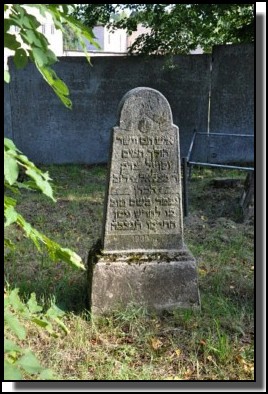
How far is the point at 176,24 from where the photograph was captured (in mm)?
9680

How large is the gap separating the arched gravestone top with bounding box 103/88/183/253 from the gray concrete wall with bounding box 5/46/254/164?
6.65 metres

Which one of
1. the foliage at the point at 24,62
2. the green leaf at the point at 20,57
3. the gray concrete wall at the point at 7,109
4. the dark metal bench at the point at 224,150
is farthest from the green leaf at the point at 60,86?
the gray concrete wall at the point at 7,109

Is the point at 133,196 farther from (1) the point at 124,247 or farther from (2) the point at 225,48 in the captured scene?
(2) the point at 225,48

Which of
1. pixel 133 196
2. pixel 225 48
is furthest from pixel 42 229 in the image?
pixel 225 48

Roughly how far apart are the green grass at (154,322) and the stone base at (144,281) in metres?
0.09

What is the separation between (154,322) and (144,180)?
1.13m

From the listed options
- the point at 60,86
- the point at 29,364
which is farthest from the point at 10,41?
the point at 29,364

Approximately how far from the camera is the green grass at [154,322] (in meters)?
3.26

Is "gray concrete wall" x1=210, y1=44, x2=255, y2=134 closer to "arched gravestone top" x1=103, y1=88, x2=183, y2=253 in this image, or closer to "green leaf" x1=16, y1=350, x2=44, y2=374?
"arched gravestone top" x1=103, y1=88, x2=183, y2=253

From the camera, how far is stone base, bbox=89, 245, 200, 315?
399 cm

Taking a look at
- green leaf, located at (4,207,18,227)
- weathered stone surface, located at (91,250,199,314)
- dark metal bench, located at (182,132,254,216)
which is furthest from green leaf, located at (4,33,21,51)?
dark metal bench, located at (182,132,254,216)

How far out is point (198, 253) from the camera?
17.4 ft
